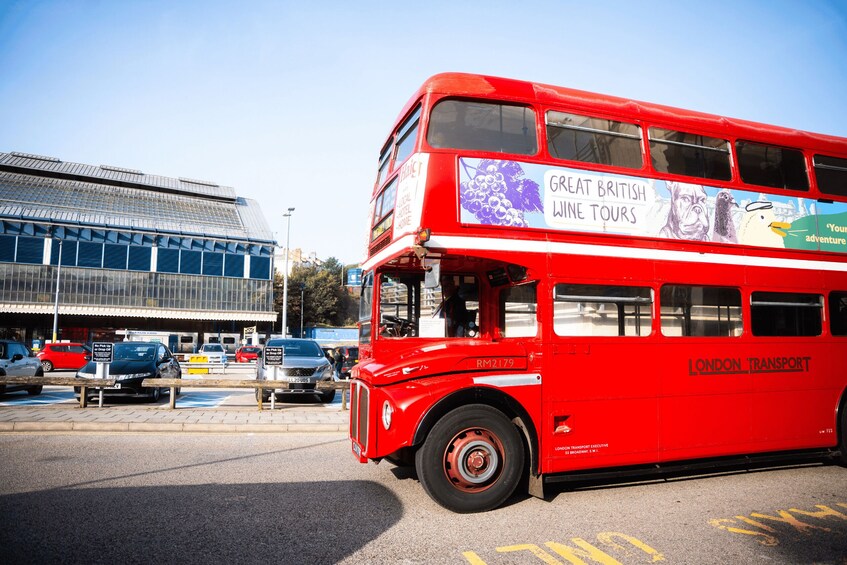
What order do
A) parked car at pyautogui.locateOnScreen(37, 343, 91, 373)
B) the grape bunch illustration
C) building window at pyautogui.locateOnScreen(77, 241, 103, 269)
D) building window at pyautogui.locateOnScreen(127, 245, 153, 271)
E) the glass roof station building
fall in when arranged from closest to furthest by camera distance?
the grape bunch illustration
parked car at pyautogui.locateOnScreen(37, 343, 91, 373)
the glass roof station building
building window at pyautogui.locateOnScreen(77, 241, 103, 269)
building window at pyautogui.locateOnScreen(127, 245, 153, 271)

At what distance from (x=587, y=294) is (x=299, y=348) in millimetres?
11493

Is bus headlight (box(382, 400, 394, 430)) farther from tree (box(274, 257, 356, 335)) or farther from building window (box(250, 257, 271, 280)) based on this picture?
tree (box(274, 257, 356, 335))

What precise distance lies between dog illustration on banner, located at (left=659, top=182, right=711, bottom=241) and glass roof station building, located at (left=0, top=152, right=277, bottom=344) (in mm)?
53291

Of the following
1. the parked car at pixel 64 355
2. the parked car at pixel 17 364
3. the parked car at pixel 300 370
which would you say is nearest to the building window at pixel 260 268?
the parked car at pixel 64 355

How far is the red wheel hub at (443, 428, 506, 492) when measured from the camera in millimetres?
5238

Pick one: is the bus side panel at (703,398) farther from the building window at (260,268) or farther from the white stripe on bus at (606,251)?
the building window at (260,268)

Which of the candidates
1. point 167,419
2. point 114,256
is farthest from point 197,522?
point 114,256

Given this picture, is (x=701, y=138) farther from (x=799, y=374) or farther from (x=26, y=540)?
(x=26, y=540)

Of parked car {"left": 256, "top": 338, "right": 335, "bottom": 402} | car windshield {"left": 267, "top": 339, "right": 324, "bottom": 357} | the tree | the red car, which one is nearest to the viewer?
parked car {"left": 256, "top": 338, "right": 335, "bottom": 402}

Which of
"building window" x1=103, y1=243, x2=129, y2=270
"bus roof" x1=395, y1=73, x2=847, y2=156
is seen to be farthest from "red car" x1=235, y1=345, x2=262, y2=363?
"bus roof" x1=395, y1=73, x2=847, y2=156

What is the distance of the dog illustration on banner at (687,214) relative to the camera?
6.43 m

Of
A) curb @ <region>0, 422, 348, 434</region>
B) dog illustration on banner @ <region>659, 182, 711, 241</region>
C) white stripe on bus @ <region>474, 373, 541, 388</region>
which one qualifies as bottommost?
curb @ <region>0, 422, 348, 434</region>

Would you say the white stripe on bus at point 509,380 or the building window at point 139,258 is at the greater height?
the building window at point 139,258

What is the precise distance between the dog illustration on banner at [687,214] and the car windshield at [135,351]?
13795mm
